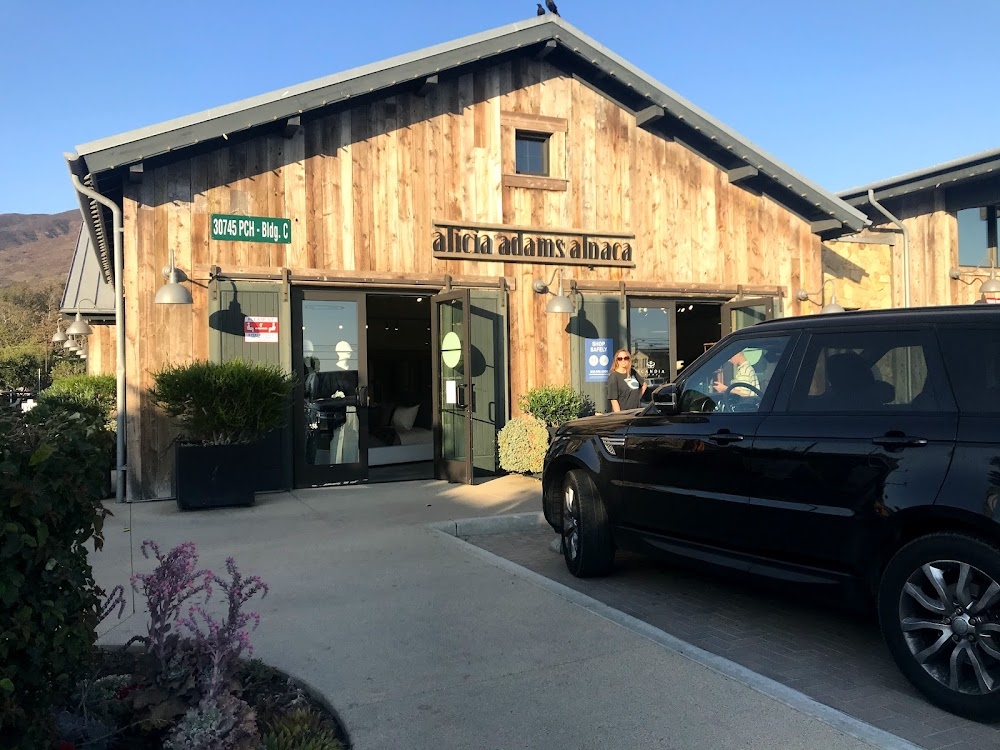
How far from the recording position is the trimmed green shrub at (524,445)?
1059 centimetres

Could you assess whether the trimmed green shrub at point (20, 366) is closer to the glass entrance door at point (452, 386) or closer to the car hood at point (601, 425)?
the glass entrance door at point (452, 386)

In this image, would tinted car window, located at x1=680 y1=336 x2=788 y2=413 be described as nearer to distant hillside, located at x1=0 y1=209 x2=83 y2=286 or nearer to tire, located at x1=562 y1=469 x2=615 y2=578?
tire, located at x1=562 y1=469 x2=615 y2=578

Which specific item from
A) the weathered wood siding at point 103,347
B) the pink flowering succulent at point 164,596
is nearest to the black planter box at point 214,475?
the pink flowering succulent at point 164,596

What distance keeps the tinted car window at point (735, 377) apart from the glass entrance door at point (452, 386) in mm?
5515

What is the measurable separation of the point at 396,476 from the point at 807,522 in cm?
847

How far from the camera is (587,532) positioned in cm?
584

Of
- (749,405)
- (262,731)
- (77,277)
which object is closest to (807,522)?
(749,405)

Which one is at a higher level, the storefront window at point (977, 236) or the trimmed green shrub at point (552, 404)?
the storefront window at point (977, 236)

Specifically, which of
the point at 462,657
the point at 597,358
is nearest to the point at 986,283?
the point at 597,358

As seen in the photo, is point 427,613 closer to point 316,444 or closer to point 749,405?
point 749,405

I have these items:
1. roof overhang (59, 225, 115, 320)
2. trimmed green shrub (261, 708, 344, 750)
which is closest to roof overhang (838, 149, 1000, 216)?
trimmed green shrub (261, 708, 344, 750)

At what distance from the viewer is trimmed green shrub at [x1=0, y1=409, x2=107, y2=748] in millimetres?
2420

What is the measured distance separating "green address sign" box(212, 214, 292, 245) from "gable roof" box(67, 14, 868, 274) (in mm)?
986

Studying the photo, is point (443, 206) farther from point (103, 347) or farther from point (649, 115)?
point (103, 347)
